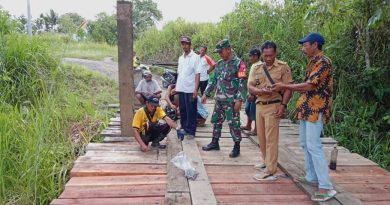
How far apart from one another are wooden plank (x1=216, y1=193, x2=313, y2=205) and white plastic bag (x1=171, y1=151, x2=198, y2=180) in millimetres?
483

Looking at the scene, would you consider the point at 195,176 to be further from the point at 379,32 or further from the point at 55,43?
the point at 55,43

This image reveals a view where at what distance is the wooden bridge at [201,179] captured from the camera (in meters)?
3.34

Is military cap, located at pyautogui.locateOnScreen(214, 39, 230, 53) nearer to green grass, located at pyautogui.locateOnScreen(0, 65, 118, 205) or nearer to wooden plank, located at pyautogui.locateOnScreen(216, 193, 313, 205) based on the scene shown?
wooden plank, located at pyautogui.locateOnScreen(216, 193, 313, 205)

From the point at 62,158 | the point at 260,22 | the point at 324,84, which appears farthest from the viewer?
the point at 260,22

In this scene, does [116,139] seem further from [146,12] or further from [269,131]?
[146,12]

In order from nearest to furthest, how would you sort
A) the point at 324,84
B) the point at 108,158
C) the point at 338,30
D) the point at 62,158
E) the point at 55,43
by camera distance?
1. the point at 324,84
2. the point at 108,158
3. the point at 62,158
4. the point at 338,30
5. the point at 55,43

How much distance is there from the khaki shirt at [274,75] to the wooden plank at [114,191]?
1441 millimetres

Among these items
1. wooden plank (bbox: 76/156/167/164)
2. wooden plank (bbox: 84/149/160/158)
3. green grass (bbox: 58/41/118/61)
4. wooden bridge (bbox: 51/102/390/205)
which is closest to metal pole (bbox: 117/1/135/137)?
wooden bridge (bbox: 51/102/390/205)

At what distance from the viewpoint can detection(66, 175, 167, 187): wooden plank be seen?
3658 mm

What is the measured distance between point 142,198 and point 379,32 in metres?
5.17

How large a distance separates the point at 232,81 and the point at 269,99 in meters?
0.84

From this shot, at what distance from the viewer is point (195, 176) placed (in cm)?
380

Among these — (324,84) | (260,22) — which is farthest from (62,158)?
(260,22)

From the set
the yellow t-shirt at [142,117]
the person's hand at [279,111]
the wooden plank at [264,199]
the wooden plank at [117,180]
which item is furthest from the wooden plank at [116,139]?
the person's hand at [279,111]
